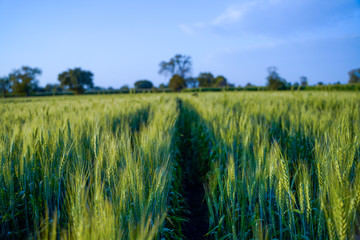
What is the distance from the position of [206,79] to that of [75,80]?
39193mm

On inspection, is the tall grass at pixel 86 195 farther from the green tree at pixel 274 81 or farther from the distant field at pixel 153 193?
the green tree at pixel 274 81

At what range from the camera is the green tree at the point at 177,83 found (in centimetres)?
5333

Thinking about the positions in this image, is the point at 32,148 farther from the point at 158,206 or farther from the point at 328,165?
the point at 328,165

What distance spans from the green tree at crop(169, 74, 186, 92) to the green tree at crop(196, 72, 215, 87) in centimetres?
1150

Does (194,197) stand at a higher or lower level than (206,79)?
lower

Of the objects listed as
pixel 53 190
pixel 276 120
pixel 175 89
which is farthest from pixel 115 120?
pixel 175 89

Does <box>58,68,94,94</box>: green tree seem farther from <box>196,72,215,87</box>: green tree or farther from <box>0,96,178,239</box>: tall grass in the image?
<box>0,96,178,239</box>: tall grass

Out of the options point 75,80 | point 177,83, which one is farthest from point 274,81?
point 75,80

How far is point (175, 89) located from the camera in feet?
176

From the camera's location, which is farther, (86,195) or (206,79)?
(206,79)

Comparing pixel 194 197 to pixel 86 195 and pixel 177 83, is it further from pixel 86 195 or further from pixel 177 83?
pixel 177 83

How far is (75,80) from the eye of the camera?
47469 millimetres

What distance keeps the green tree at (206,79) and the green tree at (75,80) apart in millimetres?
33496

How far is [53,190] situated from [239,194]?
1.20 m
